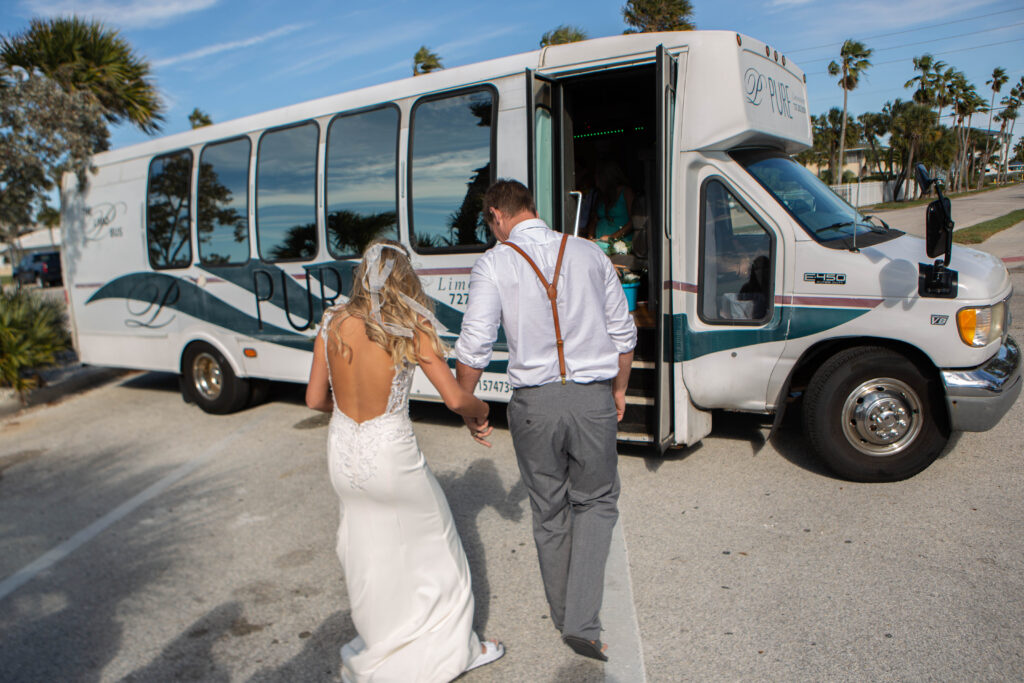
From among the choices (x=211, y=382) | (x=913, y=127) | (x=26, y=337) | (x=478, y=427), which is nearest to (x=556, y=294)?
(x=478, y=427)

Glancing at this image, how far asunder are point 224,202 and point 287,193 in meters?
0.89

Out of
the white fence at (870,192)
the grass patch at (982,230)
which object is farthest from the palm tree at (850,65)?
the grass patch at (982,230)

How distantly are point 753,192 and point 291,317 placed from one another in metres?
4.31

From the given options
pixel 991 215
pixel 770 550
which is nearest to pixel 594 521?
pixel 770 550

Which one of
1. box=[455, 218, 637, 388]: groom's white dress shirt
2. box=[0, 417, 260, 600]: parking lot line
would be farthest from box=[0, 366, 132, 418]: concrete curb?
box=[455, 218, 637, 388]: groom's white dress shirt

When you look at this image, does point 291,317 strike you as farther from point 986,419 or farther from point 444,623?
point 986,419

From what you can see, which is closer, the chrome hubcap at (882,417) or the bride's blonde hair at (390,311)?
the bride's blonde hair at (390,311)

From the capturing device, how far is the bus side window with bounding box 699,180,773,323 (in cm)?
482

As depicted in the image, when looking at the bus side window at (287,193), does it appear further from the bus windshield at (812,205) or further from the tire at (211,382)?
the bus windshield at (812,205)

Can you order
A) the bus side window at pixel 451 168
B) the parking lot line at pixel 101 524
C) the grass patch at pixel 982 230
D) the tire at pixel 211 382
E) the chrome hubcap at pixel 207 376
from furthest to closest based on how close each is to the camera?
the grass patch at pixel 982 230
the chrome hubcap at pixel 207 376
the tire at pixel 211 382
the bus side window at pixel 451 168
the parking lot line at pixel 101 524

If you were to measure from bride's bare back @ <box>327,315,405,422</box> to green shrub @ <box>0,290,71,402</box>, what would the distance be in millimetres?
7505

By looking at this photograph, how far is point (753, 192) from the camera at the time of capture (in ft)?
15.8

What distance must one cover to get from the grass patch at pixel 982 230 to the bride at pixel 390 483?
17.8 meters

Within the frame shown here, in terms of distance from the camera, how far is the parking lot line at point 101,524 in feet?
14.3
